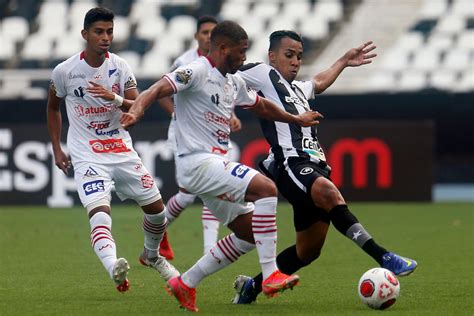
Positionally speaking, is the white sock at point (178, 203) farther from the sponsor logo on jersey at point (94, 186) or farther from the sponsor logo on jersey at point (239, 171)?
the sponsor logo on jersey at point (239, 171)

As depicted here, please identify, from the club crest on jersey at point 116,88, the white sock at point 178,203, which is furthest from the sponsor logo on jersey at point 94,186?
the white sock at point 178,203

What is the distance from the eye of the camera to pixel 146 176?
8930mm

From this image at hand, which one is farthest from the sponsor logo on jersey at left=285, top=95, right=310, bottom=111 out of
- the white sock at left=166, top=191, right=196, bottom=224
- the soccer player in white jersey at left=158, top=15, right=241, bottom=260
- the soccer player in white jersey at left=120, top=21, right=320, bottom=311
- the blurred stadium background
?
the blurred stadium background

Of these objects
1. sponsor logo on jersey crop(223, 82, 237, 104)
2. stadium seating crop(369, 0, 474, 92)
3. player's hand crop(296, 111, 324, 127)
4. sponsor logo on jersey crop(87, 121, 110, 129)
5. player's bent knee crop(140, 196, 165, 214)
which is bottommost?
stadium seating crop(369, 0, 474, 92)

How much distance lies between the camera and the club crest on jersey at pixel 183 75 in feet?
24.4

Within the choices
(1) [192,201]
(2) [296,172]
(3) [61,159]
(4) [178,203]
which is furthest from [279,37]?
(1) [192,201]

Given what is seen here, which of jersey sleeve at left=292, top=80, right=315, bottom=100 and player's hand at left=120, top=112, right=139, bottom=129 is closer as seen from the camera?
player's hand at left=120, top=112, right=139, bottom=129

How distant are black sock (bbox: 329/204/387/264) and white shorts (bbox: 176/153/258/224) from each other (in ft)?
2.21

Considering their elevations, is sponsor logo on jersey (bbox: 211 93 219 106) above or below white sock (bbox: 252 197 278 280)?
above

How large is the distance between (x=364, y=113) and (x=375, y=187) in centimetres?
191

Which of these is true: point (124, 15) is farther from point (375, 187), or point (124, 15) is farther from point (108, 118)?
point (108, 118)

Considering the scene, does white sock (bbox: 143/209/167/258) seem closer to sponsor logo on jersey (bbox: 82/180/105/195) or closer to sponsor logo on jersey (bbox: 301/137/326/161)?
sponsor logo on jersey (bbox: 82/180/105/195)

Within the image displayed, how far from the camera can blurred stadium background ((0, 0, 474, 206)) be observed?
1947 cm

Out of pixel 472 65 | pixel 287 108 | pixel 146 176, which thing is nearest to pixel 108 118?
pixel 146 176
